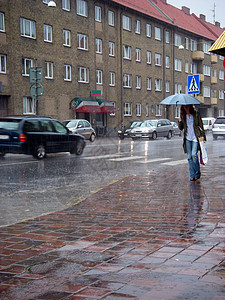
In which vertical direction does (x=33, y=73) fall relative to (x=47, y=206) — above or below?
above

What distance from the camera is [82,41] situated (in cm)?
4047

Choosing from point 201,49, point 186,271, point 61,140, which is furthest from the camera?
point 201,49

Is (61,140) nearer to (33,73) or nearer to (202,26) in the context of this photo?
(33,73)

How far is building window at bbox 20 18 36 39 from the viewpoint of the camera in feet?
111

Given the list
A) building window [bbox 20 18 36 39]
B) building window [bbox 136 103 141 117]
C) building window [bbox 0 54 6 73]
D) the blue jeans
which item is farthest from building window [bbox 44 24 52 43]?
the blue jeans

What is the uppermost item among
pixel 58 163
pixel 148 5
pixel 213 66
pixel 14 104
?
pixel 148 5

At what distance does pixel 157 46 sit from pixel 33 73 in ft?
97.5

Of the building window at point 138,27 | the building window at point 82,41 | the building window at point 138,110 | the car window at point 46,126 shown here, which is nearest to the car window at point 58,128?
the car window at point 46,126

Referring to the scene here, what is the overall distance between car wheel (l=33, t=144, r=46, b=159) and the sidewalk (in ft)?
31.6

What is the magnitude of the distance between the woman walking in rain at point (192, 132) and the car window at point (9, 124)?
853 centimetres

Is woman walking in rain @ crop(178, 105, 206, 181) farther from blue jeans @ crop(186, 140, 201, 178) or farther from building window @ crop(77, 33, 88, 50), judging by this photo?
building window @ crop(77, 33, 88, 50)

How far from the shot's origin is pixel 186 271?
357 centimetres

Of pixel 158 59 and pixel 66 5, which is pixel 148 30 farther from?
pixel 66 5

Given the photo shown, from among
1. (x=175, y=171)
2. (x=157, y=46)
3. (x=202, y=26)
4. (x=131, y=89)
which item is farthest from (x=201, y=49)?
(x=175, y=171)
